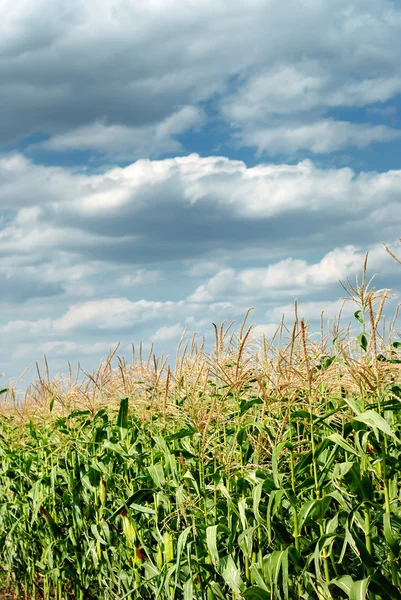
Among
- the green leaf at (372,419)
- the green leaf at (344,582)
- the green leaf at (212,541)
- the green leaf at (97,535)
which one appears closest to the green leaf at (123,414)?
the green leaf at (97,535)

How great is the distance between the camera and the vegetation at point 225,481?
4727 millimetres

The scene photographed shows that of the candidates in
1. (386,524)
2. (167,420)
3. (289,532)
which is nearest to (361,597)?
(386,524)

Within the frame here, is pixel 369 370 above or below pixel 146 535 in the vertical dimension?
above

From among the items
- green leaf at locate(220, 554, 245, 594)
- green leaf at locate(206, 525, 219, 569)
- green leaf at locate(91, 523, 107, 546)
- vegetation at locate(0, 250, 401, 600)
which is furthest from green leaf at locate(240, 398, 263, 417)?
green leaf at locate(91, 523, 107, 546)

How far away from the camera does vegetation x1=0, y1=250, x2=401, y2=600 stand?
4727 mm

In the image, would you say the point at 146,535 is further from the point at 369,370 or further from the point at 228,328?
the point at 369,370

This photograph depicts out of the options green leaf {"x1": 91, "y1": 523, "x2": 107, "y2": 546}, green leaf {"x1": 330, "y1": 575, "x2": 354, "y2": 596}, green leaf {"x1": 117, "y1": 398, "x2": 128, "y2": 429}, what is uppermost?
green leaf {"x1": 117, "y1": 398, "x2": 128, "y2": 429}

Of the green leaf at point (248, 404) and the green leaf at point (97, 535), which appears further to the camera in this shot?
the green leaf at point (97, 535)

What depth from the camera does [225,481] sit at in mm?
6074

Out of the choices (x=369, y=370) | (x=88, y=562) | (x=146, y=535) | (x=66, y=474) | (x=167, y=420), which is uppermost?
(x=369, y=370)

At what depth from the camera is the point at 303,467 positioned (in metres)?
5.16

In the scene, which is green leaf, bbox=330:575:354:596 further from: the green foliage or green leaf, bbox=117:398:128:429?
green leaf, bbox=117:398:128:429

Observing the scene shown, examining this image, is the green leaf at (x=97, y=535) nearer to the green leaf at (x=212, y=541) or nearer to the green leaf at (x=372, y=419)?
the green leaf at (x=212, y=541)

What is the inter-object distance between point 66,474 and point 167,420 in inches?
71.7
